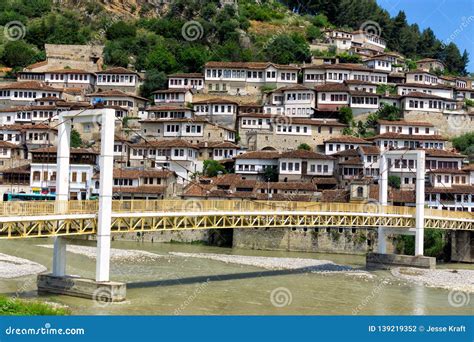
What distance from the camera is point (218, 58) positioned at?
244 feet

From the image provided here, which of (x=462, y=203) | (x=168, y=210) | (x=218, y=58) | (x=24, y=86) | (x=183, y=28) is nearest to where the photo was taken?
(x=168, y=210)

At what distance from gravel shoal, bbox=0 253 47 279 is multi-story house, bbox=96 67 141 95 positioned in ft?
119

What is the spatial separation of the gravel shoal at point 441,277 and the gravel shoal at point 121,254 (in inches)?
491

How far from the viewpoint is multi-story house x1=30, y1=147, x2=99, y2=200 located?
4953 centimetres

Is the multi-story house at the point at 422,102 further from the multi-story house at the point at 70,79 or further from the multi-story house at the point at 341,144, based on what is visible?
the multi-story house at the point at 70,79

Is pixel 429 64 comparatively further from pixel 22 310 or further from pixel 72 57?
pixel 22 310

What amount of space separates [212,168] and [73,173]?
33.7 feet

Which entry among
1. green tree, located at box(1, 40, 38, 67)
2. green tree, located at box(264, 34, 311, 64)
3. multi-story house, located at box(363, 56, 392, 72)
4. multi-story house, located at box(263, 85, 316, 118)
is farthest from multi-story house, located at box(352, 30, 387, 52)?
green tree, located at box(1, 40, 38, 67)

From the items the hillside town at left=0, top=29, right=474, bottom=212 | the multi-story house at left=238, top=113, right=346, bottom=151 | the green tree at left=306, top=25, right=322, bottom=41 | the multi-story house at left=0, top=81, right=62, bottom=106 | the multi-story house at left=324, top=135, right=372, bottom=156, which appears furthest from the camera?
the green tree at left=306, top=25, right=322, bottom=41

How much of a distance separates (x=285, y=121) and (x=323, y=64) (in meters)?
14.3

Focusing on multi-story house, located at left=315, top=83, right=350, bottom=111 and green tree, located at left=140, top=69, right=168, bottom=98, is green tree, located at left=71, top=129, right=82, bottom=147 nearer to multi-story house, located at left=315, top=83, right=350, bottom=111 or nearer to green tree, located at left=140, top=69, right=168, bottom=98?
green tree, located at left=140, top=69, right=168, bottom=98

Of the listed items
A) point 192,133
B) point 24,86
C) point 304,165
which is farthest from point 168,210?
point 24,86

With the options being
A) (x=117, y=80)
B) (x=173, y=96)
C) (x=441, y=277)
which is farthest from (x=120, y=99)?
(x=441, y=277)

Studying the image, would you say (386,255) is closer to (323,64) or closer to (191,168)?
(191,168)
